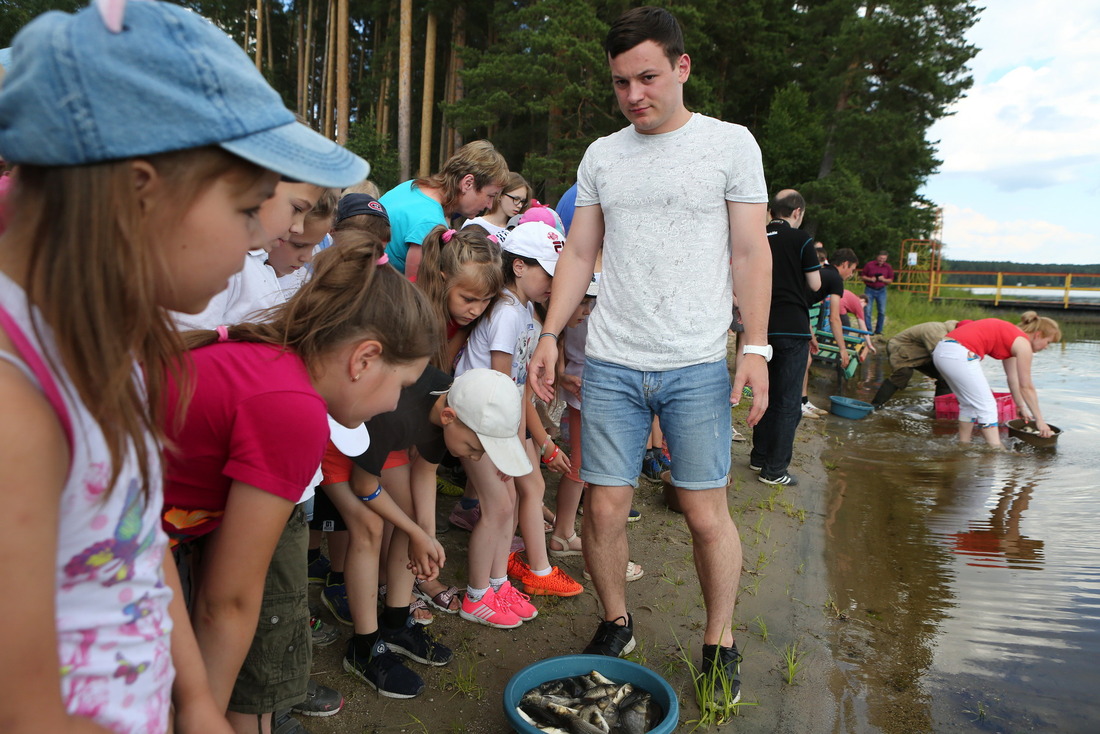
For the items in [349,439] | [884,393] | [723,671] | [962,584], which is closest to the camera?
[349,439]

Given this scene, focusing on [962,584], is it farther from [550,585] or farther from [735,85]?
[735,85]

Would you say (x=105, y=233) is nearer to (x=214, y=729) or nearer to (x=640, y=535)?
(x=214, y=729)

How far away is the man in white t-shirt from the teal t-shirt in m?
1.63

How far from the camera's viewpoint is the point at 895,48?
23000mm

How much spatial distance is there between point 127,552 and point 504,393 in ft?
5.14

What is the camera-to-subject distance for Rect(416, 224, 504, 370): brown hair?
3.10 metres

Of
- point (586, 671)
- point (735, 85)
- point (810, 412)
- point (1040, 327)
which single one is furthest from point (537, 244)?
point (735, 85)

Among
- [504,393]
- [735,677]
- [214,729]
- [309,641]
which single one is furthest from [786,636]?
[214,729]

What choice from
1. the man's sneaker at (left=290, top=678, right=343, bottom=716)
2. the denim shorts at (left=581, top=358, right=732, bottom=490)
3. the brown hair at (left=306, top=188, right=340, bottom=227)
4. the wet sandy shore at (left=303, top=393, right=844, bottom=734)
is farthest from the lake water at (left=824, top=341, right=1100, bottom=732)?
the brown hair at (left=306, top=188, right=340, bottom=227)

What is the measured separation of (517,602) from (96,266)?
2.64 metres

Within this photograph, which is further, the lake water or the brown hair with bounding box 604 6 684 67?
the lake water

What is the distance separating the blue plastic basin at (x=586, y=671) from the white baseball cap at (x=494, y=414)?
24.9 inches

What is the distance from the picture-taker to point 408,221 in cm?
414

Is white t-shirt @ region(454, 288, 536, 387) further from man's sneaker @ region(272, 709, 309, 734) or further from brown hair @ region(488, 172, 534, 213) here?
brown hair @ region(488, 172, 534, 213)
